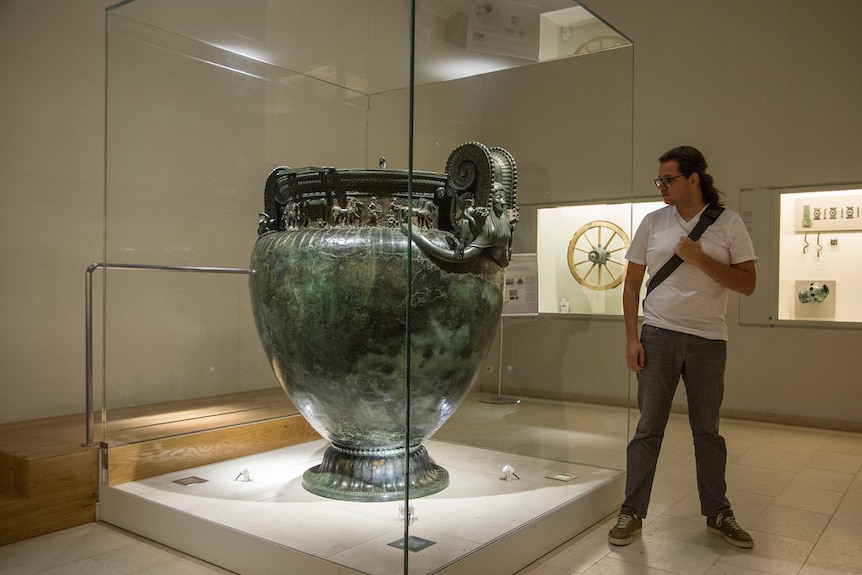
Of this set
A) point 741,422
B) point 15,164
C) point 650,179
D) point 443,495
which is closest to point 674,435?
point 741,422

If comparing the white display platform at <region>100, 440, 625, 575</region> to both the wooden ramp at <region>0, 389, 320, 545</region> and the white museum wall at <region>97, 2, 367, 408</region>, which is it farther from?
the white museum wall at <region>97, 2, 367, 408</region>

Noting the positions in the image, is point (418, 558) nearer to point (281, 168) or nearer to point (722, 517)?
point (722, 517)

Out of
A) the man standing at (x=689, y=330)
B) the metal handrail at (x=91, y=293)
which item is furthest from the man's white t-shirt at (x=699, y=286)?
the metal handrail at (x=91, y=293)

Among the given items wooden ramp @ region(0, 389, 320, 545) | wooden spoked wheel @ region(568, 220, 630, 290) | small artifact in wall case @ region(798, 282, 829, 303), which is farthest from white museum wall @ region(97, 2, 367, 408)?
small artifact in wall case @ region(798, 282, 829, 303)

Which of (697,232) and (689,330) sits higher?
(697,232)

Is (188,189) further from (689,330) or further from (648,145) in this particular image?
(648,145)

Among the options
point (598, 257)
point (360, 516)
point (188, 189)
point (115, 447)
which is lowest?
point (360, 516)

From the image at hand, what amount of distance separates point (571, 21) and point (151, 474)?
8.79 feet

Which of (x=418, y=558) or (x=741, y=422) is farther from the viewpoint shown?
(x=741, y=422)

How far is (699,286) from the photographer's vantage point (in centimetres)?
272

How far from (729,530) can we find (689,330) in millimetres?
789

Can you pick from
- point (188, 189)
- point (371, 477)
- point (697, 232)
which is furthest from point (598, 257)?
point (188, 189)

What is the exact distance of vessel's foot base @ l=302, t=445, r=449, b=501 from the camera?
2.82 meters

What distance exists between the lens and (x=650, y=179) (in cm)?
577
